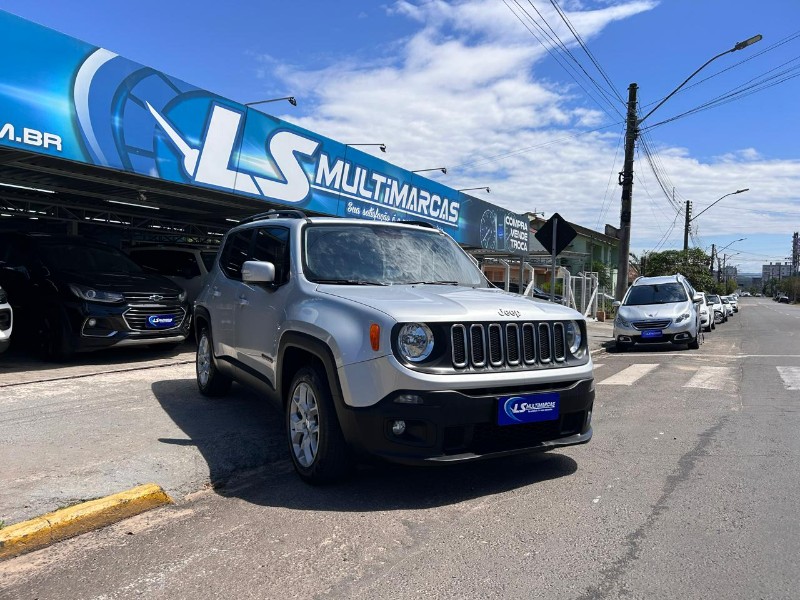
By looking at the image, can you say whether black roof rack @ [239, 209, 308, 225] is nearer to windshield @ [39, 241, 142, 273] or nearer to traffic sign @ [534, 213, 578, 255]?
windshield @ [39, 241, 142, 273]

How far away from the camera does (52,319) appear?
8391mm

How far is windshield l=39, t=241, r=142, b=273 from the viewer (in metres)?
8.81

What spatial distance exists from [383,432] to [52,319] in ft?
21.7

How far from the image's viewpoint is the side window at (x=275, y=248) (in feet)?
16.2

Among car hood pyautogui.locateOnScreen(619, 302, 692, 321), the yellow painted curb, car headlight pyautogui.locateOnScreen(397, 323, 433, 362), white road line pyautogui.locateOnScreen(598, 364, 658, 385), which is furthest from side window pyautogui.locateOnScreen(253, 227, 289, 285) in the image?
car hood pyautogui.locateOnScreen(619, 302, 692, 321)

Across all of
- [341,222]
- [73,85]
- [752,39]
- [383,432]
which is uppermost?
[752,39]

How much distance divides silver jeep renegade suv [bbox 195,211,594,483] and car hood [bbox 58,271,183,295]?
4.18 m

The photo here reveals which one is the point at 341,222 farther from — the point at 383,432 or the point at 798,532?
the point at 798,532

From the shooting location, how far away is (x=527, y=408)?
12.9ft

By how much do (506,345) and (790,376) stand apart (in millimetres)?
7744

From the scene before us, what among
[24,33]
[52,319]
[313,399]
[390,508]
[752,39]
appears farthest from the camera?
[752,39]

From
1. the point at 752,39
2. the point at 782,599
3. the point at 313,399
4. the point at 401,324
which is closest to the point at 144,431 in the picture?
the point at 313,399

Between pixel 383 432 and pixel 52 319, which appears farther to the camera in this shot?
pixel 52 319

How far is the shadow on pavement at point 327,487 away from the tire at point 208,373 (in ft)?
Result: 2.25
